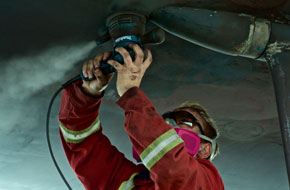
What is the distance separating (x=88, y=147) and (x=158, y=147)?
580 millimetres

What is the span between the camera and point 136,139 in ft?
4.10

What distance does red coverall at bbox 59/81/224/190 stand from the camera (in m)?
1.21

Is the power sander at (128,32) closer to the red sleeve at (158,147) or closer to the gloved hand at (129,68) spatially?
the gloved hand at (129,68)

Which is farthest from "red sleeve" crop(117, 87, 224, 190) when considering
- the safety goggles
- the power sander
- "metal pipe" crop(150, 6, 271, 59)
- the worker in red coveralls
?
the safety goggles

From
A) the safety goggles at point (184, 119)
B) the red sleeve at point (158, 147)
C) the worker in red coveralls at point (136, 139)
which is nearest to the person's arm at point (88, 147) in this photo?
the worker in red coveralls at point (136, 139)

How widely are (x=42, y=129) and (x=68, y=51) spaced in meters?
0.76

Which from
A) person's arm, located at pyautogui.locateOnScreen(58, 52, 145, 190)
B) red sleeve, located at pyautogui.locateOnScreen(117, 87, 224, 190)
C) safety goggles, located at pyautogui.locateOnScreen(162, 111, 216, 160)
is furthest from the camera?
safety goggles, located at pyautogui.locateOnScreen(162, 111, 216, 160)

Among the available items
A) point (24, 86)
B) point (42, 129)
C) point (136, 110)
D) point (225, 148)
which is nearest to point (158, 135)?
point (136, 110)

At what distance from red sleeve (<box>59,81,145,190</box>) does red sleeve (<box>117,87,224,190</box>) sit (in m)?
0.41

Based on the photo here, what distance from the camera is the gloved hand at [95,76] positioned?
4.70 feet

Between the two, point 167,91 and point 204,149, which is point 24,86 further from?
point 204,149

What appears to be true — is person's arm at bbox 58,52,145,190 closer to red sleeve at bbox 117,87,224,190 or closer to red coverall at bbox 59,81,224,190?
red coverall at bbox 59,81,224,190

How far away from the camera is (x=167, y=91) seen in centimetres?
193

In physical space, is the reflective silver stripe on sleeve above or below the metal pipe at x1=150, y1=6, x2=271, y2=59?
below
